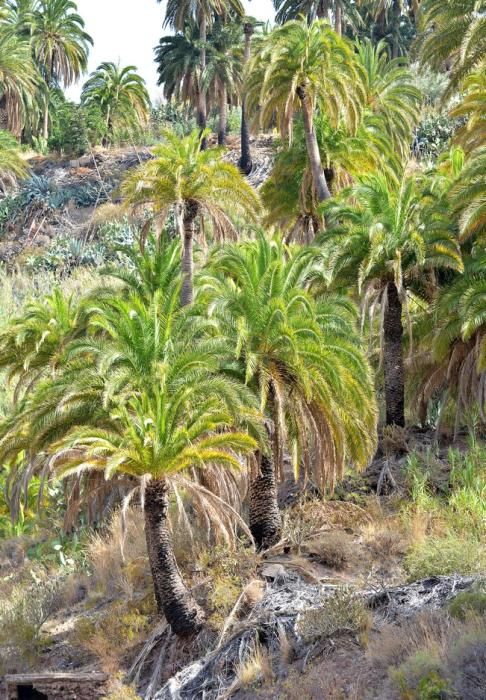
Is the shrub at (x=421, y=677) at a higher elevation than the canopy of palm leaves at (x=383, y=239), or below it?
below

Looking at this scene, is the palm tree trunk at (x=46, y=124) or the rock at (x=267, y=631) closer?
the rock at (x=267, y=631)

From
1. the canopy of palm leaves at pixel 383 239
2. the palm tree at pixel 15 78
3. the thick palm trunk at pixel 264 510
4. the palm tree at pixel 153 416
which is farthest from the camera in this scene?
the palm tree at pixel 15 78

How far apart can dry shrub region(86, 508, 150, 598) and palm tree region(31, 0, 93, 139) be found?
124ft

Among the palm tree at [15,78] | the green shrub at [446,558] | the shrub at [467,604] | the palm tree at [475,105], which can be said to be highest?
the palm tree at [15,78]

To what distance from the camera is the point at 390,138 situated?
27625mm

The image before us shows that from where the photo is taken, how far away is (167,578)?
1466cm

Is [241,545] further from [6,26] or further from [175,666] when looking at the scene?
[6,26]

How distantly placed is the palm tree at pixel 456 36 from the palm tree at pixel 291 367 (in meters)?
5.27

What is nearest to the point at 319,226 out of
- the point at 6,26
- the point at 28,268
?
the point at 28,268

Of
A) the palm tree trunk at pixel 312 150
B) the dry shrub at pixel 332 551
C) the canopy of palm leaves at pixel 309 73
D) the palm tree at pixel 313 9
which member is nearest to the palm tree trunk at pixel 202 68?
the palm tree at pixel 313 9

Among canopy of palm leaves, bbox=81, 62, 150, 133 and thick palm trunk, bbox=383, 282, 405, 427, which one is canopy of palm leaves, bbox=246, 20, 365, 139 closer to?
thick palm trunk, bbox=383, 282, 405, 427

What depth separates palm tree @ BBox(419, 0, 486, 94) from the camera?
57.3 feet

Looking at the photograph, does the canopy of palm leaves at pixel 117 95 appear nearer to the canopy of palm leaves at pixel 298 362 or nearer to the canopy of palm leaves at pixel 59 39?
the canopy of palm leaves at pixel 59 39

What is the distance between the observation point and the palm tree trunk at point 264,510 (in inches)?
653
